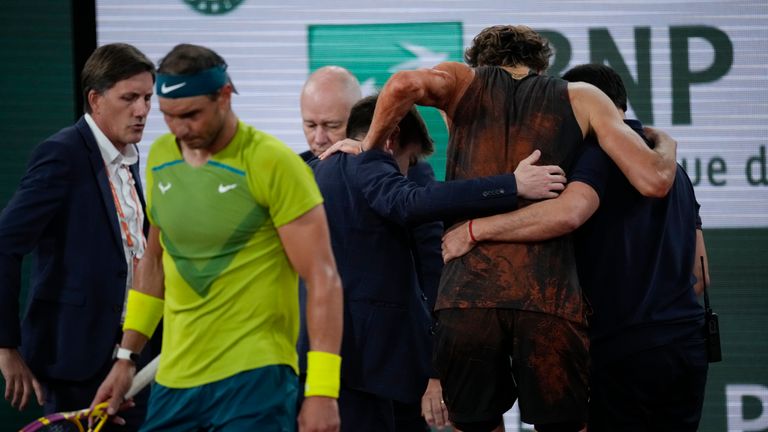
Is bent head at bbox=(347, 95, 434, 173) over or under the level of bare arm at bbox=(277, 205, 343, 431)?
over

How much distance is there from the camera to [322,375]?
2.97 m

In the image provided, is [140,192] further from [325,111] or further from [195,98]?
[195,98]

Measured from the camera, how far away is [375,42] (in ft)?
20.1

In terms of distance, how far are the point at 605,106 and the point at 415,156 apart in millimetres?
789

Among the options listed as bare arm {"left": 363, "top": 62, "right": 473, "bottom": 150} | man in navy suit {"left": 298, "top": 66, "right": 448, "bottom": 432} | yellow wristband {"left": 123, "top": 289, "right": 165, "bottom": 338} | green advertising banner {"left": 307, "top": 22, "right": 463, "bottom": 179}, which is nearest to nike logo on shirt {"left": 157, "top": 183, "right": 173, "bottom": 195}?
yellow wristband {"left": 123, "top": 289, "right": 165, "bottom": 338}

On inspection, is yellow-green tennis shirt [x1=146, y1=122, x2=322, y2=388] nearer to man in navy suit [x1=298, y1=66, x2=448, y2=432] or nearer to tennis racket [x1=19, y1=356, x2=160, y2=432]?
tennis racket [x1=19, y1=356, x2=160, y2=432]

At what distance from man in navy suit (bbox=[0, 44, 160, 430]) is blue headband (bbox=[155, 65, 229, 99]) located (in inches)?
44.1

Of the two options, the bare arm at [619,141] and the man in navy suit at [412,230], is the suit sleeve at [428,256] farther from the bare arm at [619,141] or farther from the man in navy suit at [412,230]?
the bare arm at [619,141]

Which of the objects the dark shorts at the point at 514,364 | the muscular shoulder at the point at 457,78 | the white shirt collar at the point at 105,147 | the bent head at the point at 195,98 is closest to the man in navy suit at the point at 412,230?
the dark shorts at the point at 514,364

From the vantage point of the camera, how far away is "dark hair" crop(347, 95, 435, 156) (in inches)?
161

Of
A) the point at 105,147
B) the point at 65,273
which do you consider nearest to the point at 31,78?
the point at 105,147

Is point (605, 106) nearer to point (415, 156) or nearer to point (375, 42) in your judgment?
point (415, 156)

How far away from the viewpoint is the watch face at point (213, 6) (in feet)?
20.1

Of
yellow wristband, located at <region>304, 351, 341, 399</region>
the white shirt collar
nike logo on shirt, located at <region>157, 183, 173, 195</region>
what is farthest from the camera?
the white shirt collar
